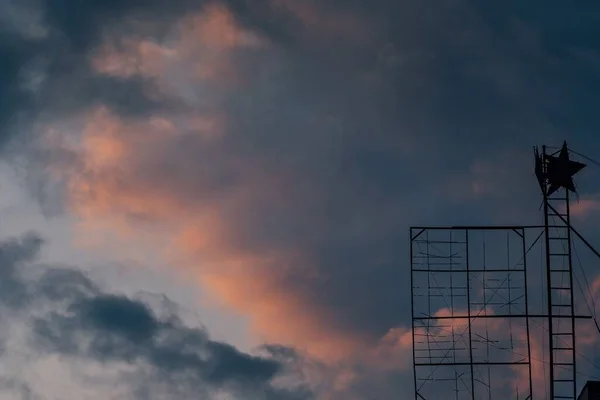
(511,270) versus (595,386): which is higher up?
(511,270)

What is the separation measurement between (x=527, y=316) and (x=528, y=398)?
5.35 meters

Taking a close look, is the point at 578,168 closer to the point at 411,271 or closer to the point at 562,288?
the point at 562,288

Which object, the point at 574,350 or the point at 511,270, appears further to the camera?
the point at 511,270

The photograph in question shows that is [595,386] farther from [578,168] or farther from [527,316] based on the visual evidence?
[578,168]

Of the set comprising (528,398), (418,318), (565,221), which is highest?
(565,221)

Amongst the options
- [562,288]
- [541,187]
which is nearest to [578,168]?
[541,187]

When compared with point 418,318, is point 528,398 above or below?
below

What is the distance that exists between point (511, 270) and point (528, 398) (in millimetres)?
8520

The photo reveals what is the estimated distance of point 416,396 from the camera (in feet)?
244

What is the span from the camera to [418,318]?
7569cm

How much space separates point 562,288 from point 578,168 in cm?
750

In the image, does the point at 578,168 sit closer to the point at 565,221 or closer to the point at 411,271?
the point at 565,221

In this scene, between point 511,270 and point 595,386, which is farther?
point 511,270

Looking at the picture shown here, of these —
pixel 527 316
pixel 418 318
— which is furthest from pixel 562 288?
pixel 418 318
